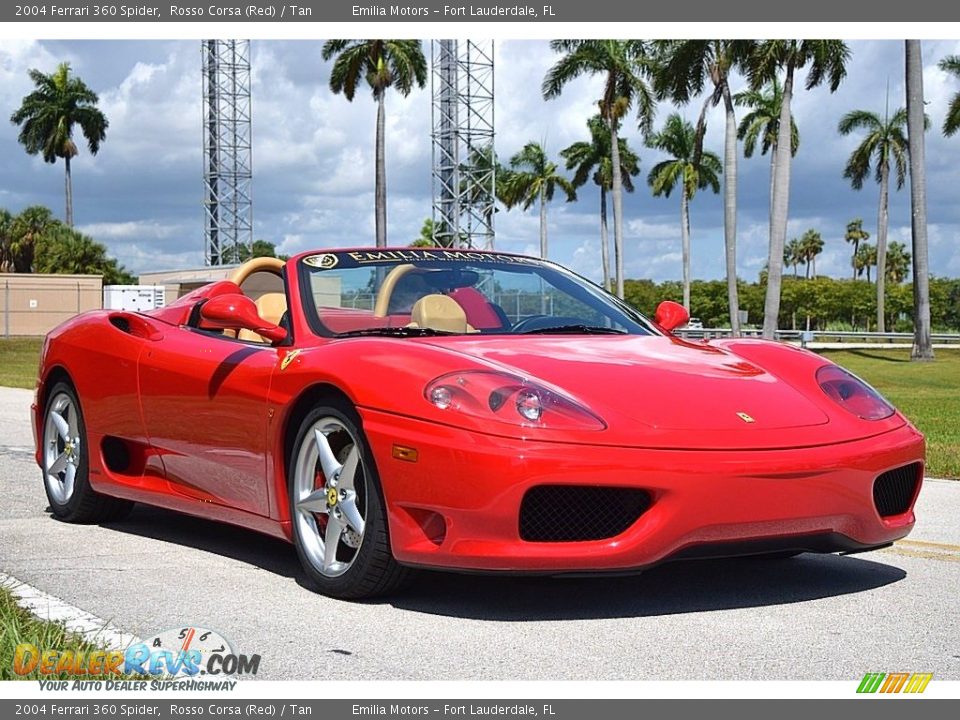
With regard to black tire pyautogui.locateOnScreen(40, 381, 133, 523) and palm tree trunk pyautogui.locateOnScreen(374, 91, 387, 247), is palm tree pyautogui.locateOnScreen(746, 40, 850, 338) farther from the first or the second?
black tire pyautogui.locateOnScreen(40, 381, 133, 523)

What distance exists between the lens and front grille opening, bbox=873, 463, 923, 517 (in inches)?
188

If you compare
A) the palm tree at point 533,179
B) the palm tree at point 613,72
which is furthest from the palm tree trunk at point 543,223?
the palm tree at point 613,72

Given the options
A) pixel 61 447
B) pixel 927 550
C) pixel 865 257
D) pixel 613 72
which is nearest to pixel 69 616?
pixel 61 447

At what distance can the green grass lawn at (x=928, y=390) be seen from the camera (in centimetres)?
1040

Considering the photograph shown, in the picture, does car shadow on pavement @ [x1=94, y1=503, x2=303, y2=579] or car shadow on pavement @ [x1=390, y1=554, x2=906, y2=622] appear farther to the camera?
car shadow on pavement @ [x1=94, y1=503, x2=303, y2=579]

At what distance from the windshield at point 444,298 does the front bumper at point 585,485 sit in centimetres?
105

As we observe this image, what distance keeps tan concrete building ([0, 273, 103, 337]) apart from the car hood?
52.3m

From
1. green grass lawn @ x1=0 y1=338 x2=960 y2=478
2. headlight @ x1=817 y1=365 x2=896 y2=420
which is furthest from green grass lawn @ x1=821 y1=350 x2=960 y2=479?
headlight @ x1=817 y1=365 x2=896 y2=420

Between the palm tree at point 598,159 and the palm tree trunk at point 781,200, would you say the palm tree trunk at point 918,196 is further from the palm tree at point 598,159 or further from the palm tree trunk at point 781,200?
the palm tree at point 598,159

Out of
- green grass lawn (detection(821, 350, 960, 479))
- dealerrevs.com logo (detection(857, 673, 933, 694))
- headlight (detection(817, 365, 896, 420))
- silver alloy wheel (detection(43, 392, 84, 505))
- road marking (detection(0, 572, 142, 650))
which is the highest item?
headlight (detection(817, 365, 896, 420))

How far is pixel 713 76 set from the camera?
145 feet

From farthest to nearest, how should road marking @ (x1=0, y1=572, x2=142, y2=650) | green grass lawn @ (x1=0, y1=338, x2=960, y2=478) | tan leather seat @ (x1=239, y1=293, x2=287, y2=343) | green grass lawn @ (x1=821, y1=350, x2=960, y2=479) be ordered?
1. green grass lawn @ (x1=0, y1=338, x2=960, y2=478)
2. green grass lawn @ (x1=821, y1=350, x2=960, y2=479)
3. tan leather seat @ (x1=239, y1=293, x2=287, y2=343)
4. road marking @ (x1=0, y1=572, x2=142, y2=650)
